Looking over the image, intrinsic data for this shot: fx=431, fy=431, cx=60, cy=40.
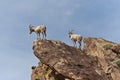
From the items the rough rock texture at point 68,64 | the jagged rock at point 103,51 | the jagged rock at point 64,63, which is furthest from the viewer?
the jagged rock at point 103,51

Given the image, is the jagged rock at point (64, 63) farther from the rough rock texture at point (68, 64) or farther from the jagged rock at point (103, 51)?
the jagged rock at point (103, 51)

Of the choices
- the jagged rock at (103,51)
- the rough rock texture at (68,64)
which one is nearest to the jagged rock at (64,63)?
the rough rock texture at (68,64)

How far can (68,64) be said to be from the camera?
5984cm

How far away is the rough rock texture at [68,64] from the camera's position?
59297mm

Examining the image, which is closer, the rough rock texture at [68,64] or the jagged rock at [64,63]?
the jagged rock at [64,63]

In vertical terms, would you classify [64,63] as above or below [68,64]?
above

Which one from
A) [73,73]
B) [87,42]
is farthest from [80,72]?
[87,42]

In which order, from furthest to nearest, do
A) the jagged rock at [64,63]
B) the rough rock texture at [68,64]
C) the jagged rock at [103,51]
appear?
the jagged rock at [103,51], the rough rock texture at [68,64], the jagged rock at [64,63]

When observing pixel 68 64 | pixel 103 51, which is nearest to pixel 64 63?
pixel 68 64

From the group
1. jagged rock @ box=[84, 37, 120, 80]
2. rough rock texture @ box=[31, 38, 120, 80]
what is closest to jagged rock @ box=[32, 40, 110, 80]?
rough rock texture @ box=[31, 38, 120, 80]

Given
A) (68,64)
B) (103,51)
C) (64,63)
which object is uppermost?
(103,51)

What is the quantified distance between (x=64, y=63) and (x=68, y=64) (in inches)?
22.9

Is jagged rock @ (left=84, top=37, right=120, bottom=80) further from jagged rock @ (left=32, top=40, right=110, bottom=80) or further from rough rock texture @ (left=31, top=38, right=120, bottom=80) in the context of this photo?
jagged rock @ (left=32, top=40, right=110, bottom=80)

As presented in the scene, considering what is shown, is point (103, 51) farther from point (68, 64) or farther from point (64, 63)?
point (64, 63)
